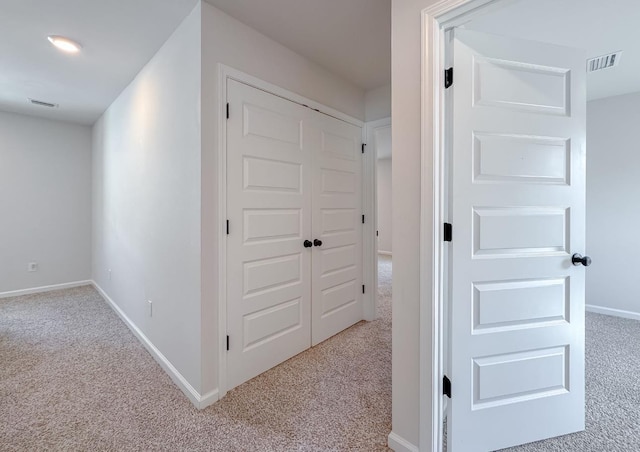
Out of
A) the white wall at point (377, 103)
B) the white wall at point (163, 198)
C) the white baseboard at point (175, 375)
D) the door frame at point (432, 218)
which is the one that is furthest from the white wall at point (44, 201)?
the door frame at point (432, 218)

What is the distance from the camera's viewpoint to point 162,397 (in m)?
1.87

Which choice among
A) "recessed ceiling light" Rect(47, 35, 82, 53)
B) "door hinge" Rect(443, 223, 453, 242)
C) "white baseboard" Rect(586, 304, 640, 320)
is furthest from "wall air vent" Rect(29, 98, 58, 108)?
"white baseboard" Rect(586, 304, 640, 320)

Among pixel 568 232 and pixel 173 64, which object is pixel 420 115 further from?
pixel 173 64

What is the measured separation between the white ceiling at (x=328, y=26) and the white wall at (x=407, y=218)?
58 cm

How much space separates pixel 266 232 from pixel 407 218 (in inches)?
43.6

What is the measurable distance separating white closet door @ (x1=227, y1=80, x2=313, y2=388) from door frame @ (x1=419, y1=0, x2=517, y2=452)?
1.18m

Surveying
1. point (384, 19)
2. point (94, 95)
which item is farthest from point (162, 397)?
point (94, 95)

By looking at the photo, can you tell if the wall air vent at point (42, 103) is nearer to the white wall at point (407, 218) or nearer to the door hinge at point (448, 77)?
the white wall at point (407, 218)

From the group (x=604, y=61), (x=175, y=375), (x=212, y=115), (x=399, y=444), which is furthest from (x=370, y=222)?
(x=604, y=61)

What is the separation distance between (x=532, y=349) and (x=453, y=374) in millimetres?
463

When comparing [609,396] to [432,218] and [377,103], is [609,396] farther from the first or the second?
[377,103]

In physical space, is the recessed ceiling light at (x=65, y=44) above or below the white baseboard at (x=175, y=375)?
above

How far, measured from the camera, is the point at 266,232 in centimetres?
214

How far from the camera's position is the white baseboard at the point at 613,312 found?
10.5 ft
